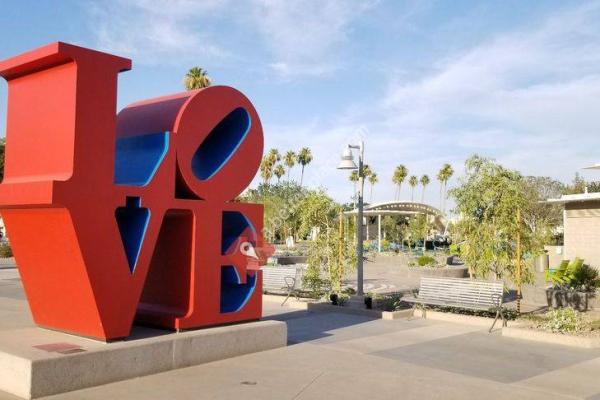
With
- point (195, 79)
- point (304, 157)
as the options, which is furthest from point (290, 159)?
point (195, 79)

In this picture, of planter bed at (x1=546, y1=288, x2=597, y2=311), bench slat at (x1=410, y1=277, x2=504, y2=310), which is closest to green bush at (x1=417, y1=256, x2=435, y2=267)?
planter bed at (x1=546, y1=288, x2=597, y2=311)

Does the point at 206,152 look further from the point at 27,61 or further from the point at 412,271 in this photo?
the point at 412,271

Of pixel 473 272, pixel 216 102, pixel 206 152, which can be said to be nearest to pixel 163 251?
pixel 206 152

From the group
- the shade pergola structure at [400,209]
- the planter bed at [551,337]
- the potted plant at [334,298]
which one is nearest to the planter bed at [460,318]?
the planter bed at [551,337]

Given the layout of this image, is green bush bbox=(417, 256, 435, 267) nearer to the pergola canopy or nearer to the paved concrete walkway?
the paved concrete walkway

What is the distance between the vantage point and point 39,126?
7.56 meters

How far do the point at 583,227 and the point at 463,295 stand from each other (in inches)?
424

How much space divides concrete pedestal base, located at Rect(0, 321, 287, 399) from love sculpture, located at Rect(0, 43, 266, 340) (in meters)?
0.33

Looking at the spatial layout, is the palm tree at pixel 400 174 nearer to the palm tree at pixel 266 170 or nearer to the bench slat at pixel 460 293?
the palm tree at pixel 266 170

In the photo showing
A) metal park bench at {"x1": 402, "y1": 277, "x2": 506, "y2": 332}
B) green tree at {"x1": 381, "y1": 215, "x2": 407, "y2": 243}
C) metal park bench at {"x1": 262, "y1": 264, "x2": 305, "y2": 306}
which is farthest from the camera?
green tree at {"x1": 381, "y1": 215, "x2": 407, "y2": 243}

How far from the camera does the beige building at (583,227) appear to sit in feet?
66.9

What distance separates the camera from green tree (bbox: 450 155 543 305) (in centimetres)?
1420

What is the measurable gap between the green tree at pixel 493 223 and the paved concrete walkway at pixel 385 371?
10.5 ft

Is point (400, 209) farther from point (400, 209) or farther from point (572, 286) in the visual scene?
point (572, 286)
